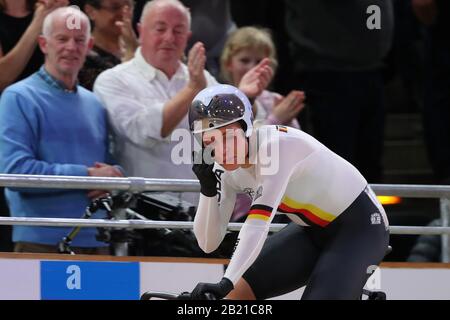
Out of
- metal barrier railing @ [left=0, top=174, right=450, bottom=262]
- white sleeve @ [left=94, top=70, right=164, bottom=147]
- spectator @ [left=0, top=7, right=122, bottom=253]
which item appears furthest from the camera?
white sleeve @ [left=94, top=70, right=164, bottom=147]

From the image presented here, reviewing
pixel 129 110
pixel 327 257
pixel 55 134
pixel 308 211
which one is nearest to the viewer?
pixel 327 257

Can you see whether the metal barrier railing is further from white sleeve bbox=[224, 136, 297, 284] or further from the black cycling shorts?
white sleeve bbox=[224, 136, 297, 284]

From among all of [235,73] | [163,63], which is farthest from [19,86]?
[235,73]

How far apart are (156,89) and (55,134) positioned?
782 millimetres

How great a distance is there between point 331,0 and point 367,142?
1032 millimetres

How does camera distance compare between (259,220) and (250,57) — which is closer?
(259,220)

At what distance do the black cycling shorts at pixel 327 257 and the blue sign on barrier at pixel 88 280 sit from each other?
3.84 feet

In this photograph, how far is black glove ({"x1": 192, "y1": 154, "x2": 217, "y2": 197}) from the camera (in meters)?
5.88

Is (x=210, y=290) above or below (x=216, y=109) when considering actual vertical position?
below

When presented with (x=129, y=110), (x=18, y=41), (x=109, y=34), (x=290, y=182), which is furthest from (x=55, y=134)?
(x=290, y=182)

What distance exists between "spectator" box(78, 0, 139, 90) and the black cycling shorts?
229 cm

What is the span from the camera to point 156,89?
7.91 meters

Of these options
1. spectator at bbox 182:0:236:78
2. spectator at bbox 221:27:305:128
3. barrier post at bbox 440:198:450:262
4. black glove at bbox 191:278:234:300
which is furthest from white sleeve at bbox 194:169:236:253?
spectator at bbox 182:0:236:78

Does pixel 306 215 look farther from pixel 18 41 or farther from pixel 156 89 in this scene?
pixel 18 41
